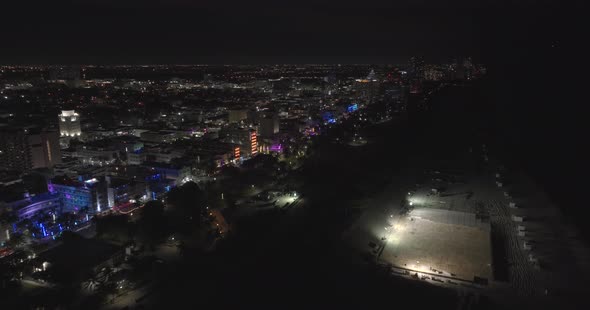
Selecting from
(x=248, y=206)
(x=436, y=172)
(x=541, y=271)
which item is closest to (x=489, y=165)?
(x=436, y=172)

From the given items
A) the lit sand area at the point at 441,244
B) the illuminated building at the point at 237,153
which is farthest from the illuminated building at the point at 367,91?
the lit sand area at the point at 441,244

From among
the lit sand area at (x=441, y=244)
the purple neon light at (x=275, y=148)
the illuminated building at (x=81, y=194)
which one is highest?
the illuminated building at (x=81, y=194)

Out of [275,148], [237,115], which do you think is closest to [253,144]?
Result: [275,148]

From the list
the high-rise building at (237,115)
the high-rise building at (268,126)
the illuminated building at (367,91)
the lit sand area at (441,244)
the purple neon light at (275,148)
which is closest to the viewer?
the lit sand area at (441,244)

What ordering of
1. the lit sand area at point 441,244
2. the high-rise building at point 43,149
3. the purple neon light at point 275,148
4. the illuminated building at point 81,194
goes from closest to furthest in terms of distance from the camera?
the lit sand area at point 441,244 → the illuminated building at point 81,194 → the high-rise building at point 43,149 → the purple neon light at point 275,148

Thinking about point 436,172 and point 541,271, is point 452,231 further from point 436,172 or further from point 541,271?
point 436,172

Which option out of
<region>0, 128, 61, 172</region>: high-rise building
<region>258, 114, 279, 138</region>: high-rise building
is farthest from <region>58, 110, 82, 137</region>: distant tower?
<region>258, 114, 279, 138</region>: high-rise building

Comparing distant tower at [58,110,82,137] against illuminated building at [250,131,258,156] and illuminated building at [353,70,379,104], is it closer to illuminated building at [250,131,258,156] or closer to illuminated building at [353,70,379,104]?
illuminated building at [250,131,258,156]

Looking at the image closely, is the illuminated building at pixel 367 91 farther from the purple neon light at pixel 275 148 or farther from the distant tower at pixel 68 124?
the distant tower at pixel 68 124
